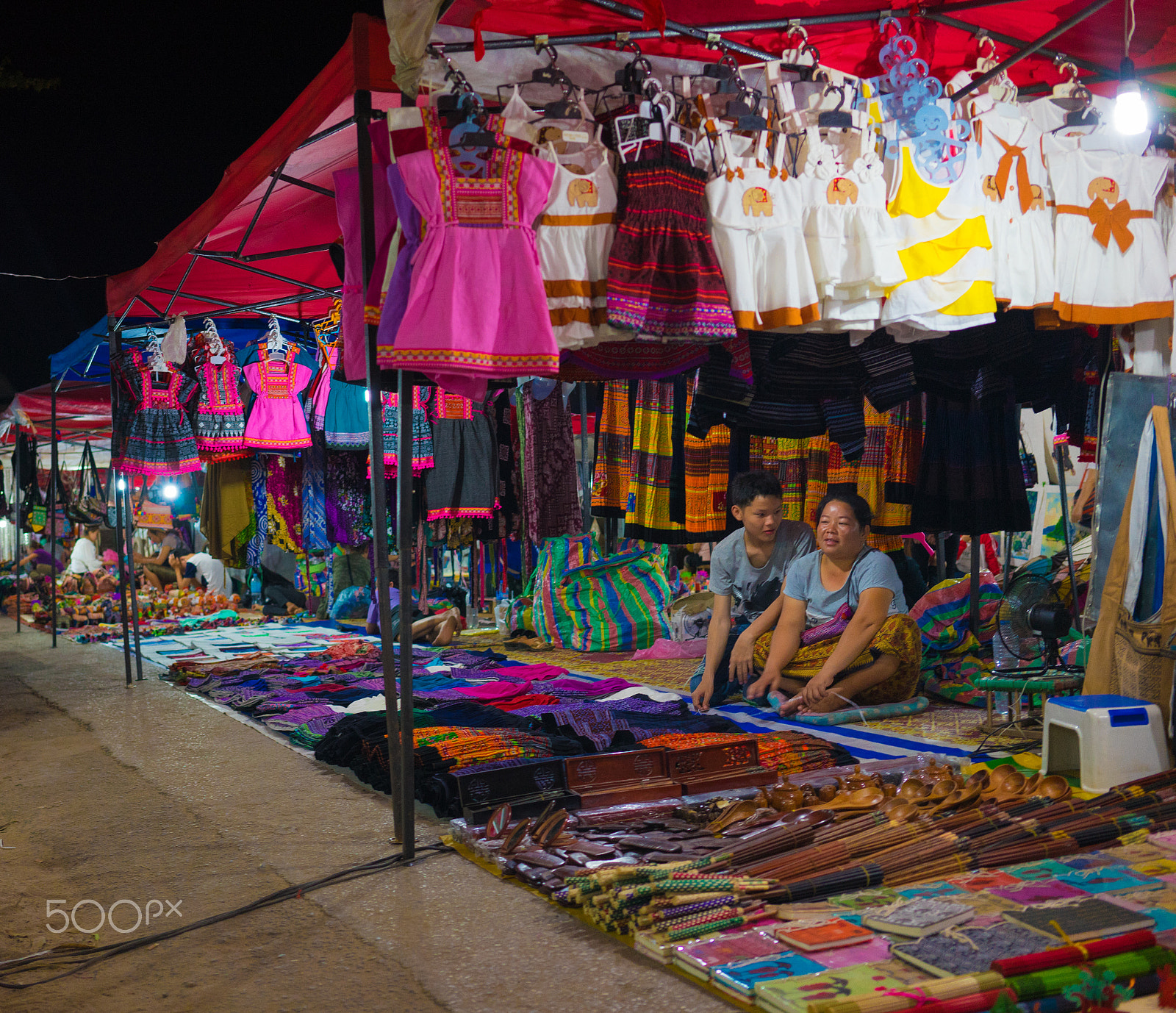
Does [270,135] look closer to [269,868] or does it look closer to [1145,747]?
[269,868]

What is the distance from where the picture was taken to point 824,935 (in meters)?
2.18

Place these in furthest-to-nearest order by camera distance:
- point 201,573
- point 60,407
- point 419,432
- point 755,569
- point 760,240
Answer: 1. point 201,573
2. point 60,407
3. point 419,432
4. point 755,569
5. point 760,240

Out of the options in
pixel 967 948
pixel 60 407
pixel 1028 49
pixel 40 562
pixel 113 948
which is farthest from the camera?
pixel 40 562

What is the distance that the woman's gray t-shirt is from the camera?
489 cm

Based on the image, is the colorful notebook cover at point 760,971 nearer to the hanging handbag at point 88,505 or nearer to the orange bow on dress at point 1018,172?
the orange bow on dress at point 1018,172

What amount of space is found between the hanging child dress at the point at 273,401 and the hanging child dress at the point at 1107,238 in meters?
5.99

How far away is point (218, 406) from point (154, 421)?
0.50 metres

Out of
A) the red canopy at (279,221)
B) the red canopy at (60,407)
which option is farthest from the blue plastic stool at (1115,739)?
the red canopy at (60,407)

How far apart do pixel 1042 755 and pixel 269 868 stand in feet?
8.61

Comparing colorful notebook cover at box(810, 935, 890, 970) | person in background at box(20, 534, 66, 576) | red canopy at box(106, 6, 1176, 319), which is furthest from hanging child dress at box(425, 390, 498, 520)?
person in background at box(20, 534, 66, 576)

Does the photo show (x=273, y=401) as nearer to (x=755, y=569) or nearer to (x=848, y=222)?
(x=755, y=569)

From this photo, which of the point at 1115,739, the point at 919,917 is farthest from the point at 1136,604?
the point at 919,917

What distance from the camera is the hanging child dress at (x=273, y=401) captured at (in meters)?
8.02

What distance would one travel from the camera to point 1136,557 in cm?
363
